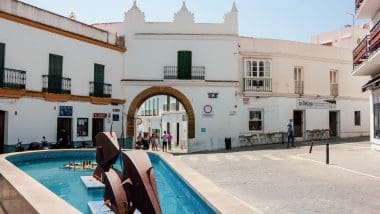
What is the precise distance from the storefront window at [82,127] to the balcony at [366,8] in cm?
1680

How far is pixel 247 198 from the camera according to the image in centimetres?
927

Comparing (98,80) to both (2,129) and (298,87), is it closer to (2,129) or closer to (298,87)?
(2,129)

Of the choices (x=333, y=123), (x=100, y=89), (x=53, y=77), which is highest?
(x=53, y=77)

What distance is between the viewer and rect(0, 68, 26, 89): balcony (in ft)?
62.0

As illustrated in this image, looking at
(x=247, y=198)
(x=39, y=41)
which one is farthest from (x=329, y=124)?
(x=247, y=198)

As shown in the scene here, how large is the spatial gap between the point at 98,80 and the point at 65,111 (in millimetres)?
3561

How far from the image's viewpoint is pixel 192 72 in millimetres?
27500

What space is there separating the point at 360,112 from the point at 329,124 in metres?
3.38

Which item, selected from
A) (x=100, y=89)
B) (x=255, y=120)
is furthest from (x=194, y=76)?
(x=100, y=89)

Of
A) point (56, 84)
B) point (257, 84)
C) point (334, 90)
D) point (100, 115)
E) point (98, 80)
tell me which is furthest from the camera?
point (334, 90)

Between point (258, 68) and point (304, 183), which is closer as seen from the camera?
point (304, 183)

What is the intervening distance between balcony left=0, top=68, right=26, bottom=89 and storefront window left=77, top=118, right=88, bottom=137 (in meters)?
4.61

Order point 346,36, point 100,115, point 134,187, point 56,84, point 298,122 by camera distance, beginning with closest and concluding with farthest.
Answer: point 134,187 → point 56,84 → point 100,115 → point 298,122 → point 346,36

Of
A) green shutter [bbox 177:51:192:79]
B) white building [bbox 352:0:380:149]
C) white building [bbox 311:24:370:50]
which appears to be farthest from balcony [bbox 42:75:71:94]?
white building [bbox 311:24:370:50]
